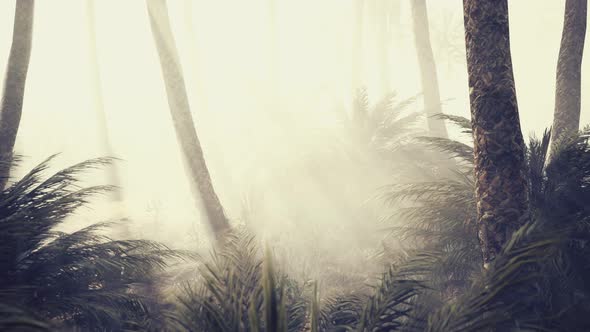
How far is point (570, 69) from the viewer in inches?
283

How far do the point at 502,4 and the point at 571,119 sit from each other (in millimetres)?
4795

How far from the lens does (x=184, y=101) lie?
7.11 meters

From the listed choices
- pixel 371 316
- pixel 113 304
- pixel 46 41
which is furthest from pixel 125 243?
pixel 46 41

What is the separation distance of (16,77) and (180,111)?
243cm

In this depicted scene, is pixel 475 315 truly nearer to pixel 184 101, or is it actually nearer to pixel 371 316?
pixel 371 316

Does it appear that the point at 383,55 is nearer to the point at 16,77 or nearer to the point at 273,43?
the point at 273,43

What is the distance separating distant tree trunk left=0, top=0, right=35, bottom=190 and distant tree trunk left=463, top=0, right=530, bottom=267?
244 inches

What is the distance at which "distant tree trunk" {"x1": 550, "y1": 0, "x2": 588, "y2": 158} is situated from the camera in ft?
23.1

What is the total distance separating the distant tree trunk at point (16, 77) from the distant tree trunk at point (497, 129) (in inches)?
244

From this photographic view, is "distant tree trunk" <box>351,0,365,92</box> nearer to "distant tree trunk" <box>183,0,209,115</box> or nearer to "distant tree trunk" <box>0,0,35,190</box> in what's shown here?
"distant tree trunk" <box>183,0,209,115</box>

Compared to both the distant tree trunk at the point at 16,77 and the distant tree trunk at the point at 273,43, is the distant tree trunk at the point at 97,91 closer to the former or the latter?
the distant tree trunk at the point at 273,43

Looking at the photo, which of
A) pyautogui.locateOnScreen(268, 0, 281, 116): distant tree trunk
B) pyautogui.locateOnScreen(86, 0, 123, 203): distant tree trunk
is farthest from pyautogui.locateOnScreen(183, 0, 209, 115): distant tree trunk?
pyautogui.locateOnScreen(86, 0, 123, 203): distant tree trunk

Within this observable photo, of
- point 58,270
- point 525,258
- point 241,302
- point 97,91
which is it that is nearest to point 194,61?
point 97,91

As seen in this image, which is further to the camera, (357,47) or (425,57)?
(357,47)
